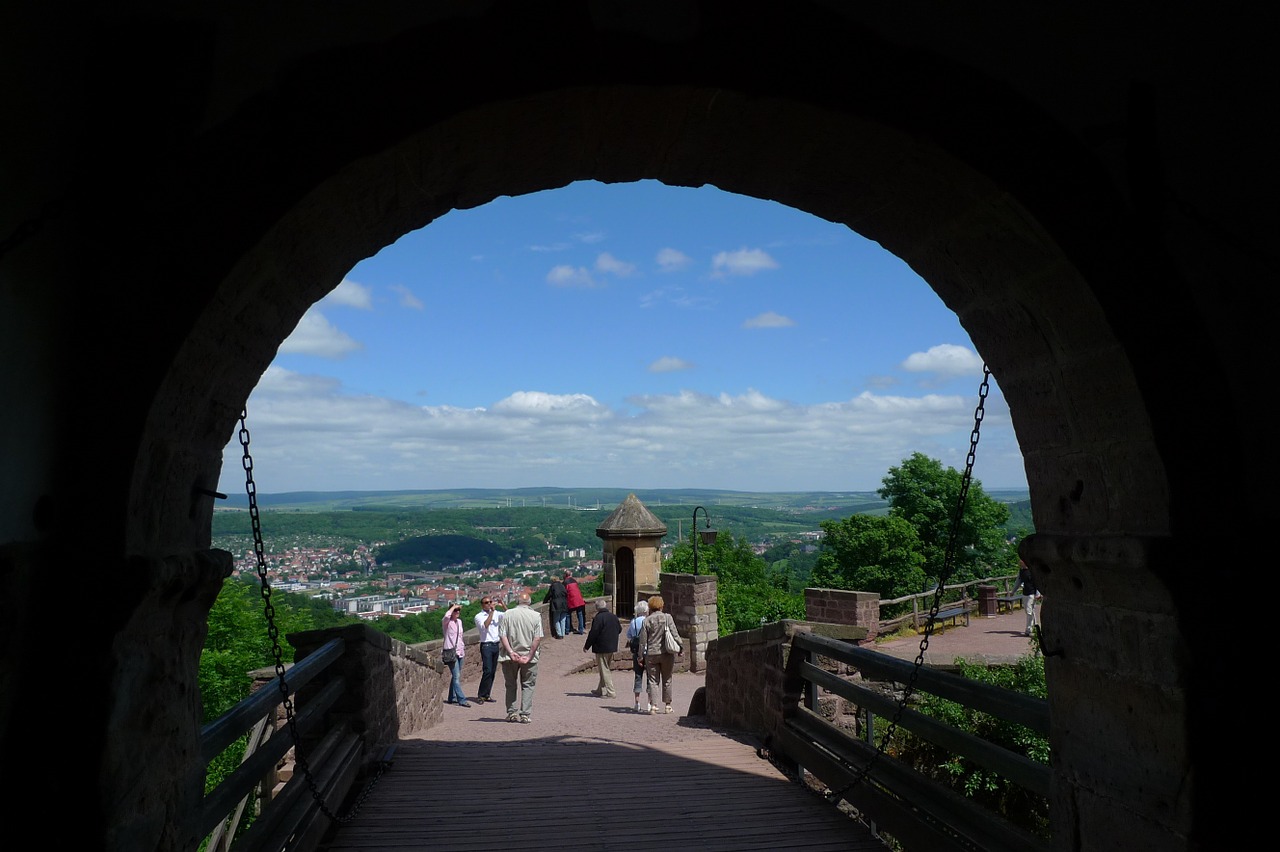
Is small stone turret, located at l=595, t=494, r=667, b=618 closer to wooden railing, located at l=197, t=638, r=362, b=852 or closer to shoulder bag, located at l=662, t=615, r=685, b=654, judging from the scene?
shoulder bag, located at l=662, t=615, r=685, b=654

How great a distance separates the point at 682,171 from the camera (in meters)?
3.35

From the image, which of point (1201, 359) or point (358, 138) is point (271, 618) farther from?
point (1201, 359)

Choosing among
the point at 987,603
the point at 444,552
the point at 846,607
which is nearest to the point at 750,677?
the point at 846,607

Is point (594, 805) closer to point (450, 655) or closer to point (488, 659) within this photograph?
point (488, 659)

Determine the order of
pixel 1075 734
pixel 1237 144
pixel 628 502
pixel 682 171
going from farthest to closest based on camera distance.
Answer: pixel 628 502, pixel 682 171, pixel 1075 734, pixel 1237 144

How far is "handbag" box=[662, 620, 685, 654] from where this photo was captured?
33.2 feet

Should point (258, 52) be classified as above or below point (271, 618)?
above

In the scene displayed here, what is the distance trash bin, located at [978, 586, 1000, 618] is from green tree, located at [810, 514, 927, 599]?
10629 millimetres

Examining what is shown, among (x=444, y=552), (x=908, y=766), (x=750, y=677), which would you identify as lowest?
(x=444, y=552)

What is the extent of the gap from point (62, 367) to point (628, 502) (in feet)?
63.1

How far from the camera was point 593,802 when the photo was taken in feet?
16.1

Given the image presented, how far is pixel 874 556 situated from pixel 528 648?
26.1m

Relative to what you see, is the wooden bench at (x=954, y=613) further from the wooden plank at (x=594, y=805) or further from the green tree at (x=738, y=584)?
the wooden plank at (x=594, y=805)

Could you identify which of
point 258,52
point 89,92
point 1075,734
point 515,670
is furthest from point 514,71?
point 515,670
